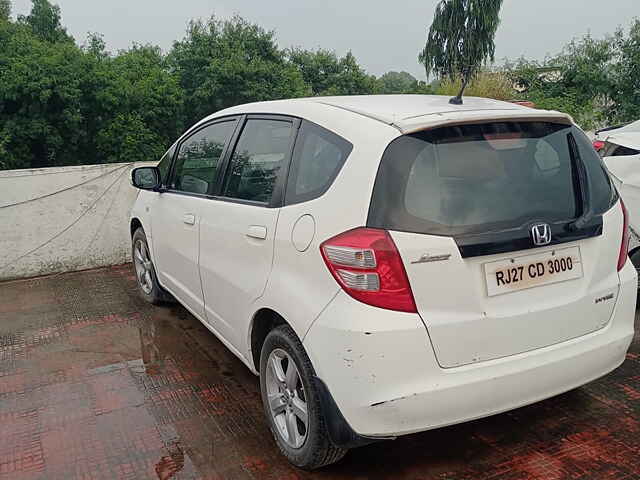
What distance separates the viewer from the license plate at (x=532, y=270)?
2.43 m

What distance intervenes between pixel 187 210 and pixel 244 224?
972 millimetres

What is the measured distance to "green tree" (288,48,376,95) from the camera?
2716cm

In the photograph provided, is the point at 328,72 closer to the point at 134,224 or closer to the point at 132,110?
the point at 132,110

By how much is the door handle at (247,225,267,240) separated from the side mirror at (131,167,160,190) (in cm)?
185

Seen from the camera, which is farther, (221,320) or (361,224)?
(221,320)

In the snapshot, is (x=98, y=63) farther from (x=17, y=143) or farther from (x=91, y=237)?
(x=91, y=237)

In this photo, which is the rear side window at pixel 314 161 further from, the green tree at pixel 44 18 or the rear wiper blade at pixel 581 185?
the green tree at pixel 44 18

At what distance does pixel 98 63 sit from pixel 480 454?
44.8 ft

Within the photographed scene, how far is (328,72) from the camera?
2756 centimetres

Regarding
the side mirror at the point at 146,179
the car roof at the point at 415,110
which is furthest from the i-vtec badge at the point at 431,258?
the side mirror at the point at 146,179

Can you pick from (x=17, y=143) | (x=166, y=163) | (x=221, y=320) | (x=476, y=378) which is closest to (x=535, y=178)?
(x=476, y=378)

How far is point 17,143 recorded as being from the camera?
12.7 meters

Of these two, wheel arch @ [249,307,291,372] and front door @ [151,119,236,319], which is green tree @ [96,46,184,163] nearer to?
front door @ [151,119,236,319]

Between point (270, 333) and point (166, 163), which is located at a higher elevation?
point (166, 163)
